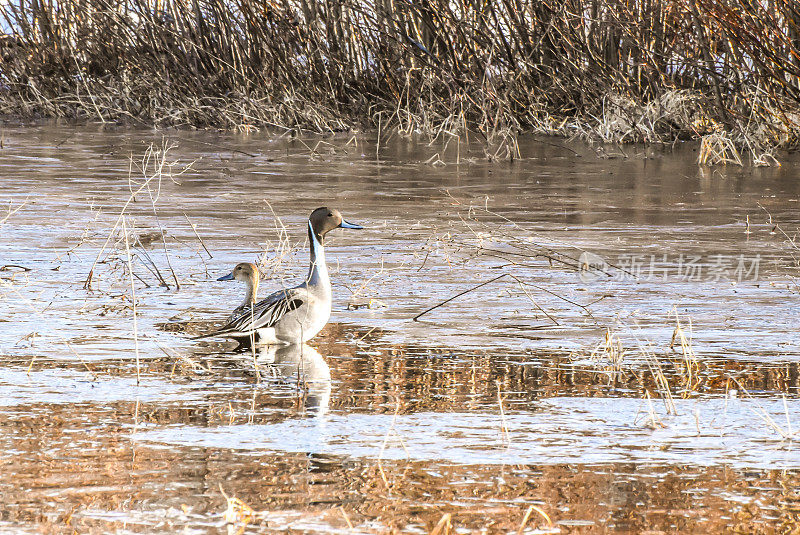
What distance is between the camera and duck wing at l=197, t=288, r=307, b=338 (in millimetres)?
6219

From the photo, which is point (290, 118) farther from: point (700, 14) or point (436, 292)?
A: point (436, 292)

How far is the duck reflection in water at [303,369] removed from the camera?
528 centimetres

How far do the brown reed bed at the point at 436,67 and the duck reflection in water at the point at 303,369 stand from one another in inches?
350

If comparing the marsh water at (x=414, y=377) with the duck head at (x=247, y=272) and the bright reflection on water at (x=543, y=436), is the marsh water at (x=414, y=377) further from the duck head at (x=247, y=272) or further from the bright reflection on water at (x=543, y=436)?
the duck head at (x=247, y=272)

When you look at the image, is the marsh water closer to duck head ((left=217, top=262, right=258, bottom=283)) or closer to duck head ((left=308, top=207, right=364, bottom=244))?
duck head ((left=217, top=262, right=258, bottom=283))

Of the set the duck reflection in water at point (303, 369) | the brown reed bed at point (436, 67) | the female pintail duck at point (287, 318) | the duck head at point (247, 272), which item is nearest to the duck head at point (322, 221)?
the duck head at point (247, 272)

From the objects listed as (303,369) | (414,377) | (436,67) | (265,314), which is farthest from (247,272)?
(436,67)

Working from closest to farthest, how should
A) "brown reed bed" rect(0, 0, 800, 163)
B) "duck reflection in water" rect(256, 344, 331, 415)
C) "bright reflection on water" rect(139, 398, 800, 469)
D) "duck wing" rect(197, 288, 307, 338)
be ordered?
1. "bright reflection on water" rect(139, 398, 800, 469)
2. "duck reflection in water" rect(256, 344, 331, 415)
3. "duck wing" rect(197, 288, 307, 338)
4. "brown reed bed" rect(0, 0, 800, 163)

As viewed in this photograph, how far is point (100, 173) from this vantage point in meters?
14.2

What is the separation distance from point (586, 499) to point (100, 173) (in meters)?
10.9

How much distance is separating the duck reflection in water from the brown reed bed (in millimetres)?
8878

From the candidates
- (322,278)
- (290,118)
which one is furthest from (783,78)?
(322,278)

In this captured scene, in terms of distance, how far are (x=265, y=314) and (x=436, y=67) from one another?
38.7 ft

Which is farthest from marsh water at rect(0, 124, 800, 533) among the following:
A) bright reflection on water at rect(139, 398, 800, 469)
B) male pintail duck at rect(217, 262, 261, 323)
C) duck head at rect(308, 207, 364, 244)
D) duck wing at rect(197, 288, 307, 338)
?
duck head at rect(308, 207, 364, 244)
